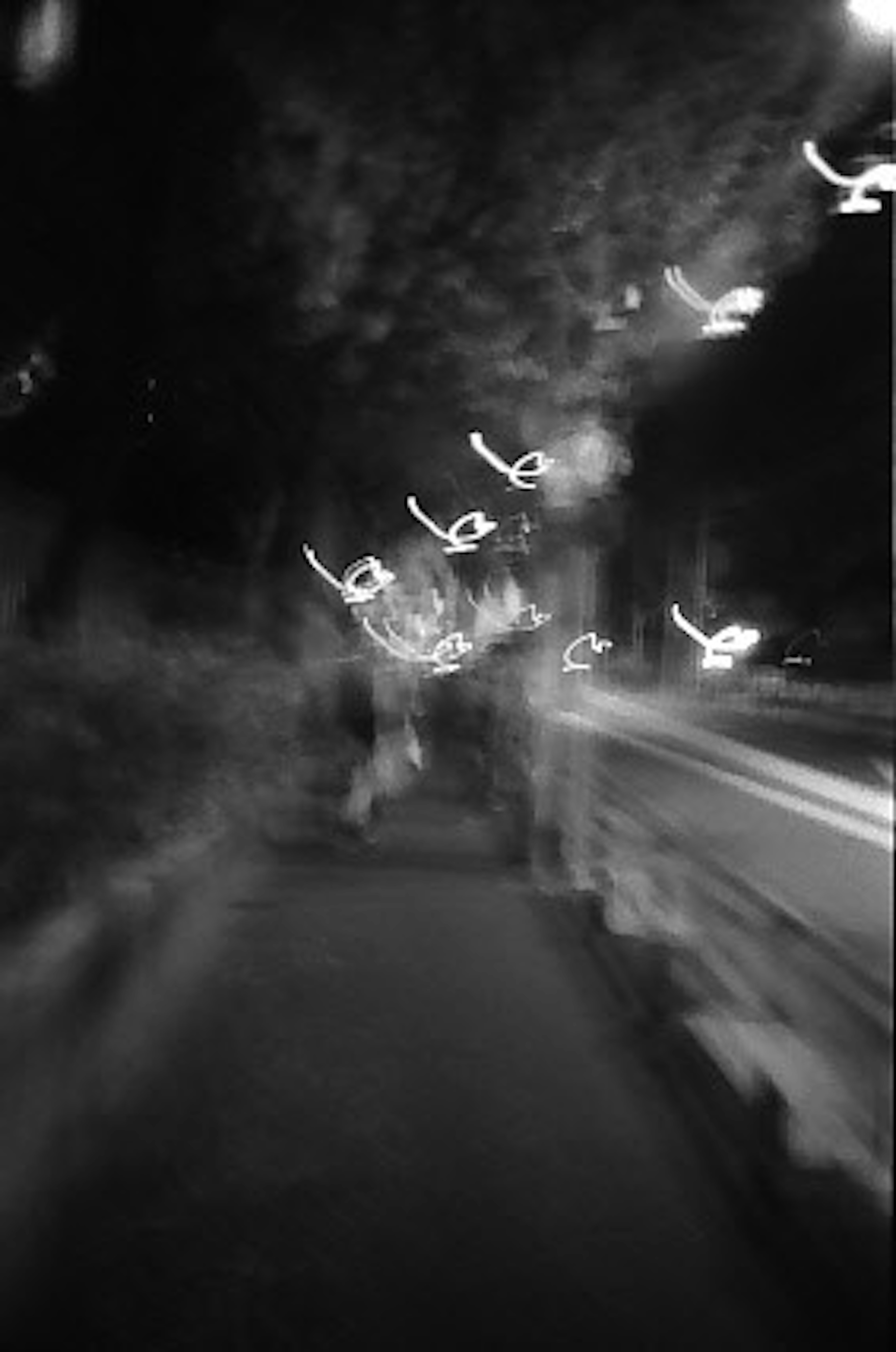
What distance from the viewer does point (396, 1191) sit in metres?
6.65

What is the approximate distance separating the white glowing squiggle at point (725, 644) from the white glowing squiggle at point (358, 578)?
2890 centimetres

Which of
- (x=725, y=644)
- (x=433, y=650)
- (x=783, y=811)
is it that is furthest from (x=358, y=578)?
(x=725, y=644)

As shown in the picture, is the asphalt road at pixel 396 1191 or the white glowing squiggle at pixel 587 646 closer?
the asphalt road at pixel 396 1191

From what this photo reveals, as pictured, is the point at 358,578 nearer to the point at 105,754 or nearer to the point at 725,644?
the point at 105,754

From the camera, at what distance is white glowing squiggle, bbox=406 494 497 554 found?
114ft

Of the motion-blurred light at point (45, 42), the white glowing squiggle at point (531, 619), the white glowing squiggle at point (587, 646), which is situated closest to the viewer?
the motion-blurred light at point (45, 42)

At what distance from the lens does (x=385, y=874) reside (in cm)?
1550

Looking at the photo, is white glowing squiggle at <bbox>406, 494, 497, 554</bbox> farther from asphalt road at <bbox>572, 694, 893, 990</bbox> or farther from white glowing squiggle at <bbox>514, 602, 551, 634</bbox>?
asphalt road at <bbox>572, 694, 893, 990</bbox>

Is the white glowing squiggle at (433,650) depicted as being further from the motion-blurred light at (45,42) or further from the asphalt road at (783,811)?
the motion-blurred light at (45,42)

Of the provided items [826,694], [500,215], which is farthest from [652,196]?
[826,694]

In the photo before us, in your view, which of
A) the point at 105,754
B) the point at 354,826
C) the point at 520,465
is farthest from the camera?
the point at 520,465

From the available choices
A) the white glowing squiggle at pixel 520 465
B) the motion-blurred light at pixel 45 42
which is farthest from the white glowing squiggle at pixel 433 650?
the motion-blurred light at pixel 45 42

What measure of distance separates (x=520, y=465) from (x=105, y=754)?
66.2 feet

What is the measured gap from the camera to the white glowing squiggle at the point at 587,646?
41031mm
